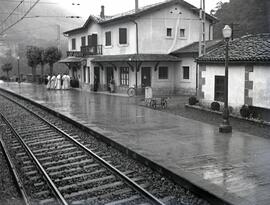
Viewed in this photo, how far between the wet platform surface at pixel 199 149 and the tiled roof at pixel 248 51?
11.6ft

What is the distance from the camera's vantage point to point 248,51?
17.5 metres

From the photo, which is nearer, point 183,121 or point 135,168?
point 135,168

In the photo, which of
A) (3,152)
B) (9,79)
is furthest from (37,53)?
Result: (3,152)

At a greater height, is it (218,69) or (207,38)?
(207,38)

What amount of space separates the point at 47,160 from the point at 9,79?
5282 centimetres

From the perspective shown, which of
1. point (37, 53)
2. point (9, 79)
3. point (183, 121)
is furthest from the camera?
point (9, 79)

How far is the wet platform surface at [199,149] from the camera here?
307 inches

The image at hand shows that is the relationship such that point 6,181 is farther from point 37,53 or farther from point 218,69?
point 37,53

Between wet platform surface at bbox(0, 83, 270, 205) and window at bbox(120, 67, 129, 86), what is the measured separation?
12.8m

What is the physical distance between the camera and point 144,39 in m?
30.0

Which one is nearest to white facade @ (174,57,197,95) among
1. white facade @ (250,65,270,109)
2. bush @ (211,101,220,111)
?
bush @ (211,101,220,111)

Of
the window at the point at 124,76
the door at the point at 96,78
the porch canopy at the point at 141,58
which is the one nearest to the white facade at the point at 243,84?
the porch canopy at the point at 141,58

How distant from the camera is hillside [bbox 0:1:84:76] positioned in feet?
264

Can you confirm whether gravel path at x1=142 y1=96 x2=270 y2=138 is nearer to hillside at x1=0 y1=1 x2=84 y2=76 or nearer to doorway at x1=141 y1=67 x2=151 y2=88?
doorway at x1=141 y1=67 x2=151 y2=88
